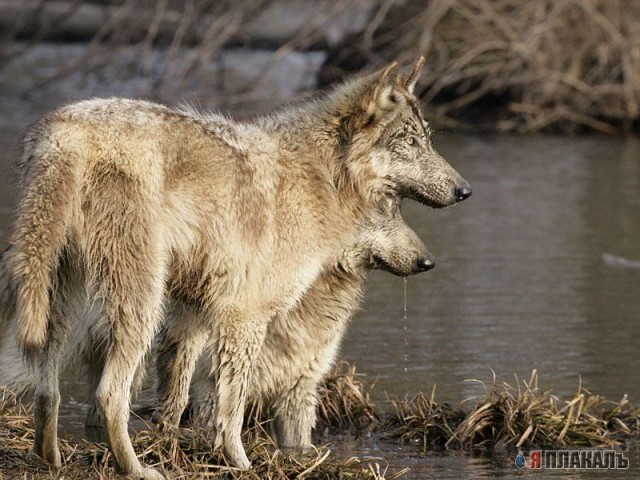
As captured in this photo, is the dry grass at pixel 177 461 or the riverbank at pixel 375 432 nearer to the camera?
the dry grass at pixel 177 461

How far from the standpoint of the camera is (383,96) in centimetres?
759

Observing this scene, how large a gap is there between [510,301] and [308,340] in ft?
13.9

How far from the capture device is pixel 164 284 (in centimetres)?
656

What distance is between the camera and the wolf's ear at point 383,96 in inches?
298

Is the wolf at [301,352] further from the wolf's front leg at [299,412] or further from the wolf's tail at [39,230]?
the wolf's tail at [39,230]

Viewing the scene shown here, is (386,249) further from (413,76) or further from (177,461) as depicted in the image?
(177,461)

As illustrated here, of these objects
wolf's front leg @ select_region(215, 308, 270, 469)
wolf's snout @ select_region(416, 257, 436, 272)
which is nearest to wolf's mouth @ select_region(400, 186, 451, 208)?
wolf's snout @ select_region(416, 257, 436, 272)

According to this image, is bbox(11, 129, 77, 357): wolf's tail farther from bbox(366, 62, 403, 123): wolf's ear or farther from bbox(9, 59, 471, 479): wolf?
bbox(366, 62, 403, 123): wolf's ear

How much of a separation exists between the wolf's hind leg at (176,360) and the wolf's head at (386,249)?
3.38 feet

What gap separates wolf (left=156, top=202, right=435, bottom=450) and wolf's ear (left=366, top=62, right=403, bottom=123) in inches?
27.0

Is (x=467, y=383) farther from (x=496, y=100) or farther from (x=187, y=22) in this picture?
(x=496, y=100)

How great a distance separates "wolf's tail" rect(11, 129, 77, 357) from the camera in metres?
6.01

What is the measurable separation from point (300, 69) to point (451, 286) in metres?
10.7

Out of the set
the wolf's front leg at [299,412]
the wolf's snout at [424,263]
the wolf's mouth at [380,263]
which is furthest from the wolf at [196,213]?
the wolf's front leg at [299,412]
